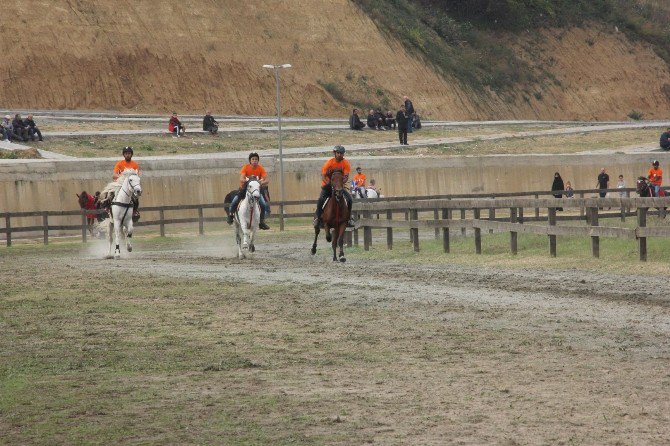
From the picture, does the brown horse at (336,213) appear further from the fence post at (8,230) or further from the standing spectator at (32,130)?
the standing spectator at (32,130)

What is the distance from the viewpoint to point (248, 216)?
2861 centimetres

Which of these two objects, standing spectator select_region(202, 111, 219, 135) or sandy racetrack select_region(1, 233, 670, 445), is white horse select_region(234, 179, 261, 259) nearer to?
sandy racetrack select_region(1, 233, 670, 445)

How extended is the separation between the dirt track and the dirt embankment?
197 ft

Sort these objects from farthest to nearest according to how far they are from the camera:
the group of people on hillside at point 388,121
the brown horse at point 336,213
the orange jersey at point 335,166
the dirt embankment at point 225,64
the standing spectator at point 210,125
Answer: the dirt embankment at point 225,64 → the group of people on hillside at point 388,121 → the standing spectator at point 210,125 → the brown horse at point 336,213 → the orange jersey at point 335,166

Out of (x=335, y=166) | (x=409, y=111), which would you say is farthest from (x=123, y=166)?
(x=409, y=111)

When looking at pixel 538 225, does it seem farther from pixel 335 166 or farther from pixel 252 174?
pixel 252 174

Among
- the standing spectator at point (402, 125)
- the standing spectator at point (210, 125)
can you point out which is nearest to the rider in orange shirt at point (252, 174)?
the standing spectator at point (210, 125)

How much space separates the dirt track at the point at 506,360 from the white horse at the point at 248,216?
596 centimetres

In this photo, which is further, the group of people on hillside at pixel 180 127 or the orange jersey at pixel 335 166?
the group of people on hillside at pixel 180 127

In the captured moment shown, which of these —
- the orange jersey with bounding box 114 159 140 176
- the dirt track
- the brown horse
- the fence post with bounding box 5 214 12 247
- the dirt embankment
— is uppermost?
the dirt embankment

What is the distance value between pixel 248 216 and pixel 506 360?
17.0m

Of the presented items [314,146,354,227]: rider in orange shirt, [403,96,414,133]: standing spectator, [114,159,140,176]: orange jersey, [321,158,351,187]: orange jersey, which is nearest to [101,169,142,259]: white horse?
[114,159,140,176]: orange jersey

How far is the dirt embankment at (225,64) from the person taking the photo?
79312 millimetres

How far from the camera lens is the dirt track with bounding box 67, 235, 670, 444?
9.07 m
